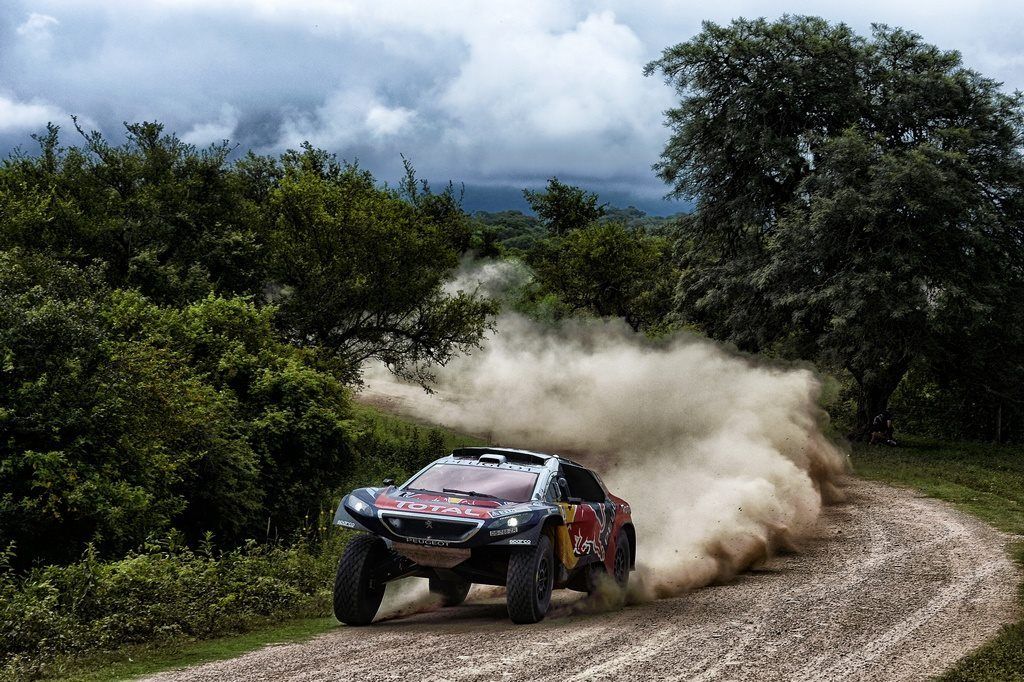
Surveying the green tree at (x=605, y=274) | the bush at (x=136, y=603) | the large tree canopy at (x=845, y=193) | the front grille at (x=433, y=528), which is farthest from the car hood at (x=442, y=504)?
the green tree at (x=605, y=274)

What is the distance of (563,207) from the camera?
8519 cm

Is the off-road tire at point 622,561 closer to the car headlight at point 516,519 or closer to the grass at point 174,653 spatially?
the car headlight at point 516,519

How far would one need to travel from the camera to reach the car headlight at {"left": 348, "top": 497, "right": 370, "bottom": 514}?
37.7 feet

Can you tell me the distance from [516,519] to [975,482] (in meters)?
21.2

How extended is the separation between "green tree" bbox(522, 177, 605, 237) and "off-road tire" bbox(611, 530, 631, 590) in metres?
70.6

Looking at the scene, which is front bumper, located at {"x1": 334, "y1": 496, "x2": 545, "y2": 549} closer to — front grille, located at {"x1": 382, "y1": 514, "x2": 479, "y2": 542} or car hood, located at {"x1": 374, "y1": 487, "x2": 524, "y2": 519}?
front grille, located at {"x1": 382, "y1": 514, "x2": 479, "y2": 542}

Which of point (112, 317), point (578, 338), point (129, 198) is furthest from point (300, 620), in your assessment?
point (129, 198)

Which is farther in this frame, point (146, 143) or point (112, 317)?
point (146, 143)

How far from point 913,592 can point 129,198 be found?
30973 millimetres

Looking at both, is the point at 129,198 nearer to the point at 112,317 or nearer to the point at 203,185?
the point at 203,185

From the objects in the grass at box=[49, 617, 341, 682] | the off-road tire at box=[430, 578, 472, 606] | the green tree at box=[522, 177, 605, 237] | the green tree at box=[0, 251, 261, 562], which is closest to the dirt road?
the off-road tire at box=[430, 578, 472, 606]

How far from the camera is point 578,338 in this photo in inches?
1416

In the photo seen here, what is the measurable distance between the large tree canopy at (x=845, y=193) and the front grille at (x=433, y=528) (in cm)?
2530

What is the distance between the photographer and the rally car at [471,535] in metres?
11.1
